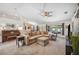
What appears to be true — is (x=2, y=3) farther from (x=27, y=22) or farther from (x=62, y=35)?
(x=62, y=35)

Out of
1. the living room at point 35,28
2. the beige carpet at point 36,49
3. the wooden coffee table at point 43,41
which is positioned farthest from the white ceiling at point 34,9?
the beige carpet at point 36,49

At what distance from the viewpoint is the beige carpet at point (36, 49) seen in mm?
2631

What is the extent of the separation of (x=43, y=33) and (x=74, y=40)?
57 cm

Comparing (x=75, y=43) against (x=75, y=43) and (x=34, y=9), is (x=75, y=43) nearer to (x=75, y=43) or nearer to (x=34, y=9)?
(x=75, y=43)

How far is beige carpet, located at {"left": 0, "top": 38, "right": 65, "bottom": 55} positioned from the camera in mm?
2631

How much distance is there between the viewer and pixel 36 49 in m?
2.64

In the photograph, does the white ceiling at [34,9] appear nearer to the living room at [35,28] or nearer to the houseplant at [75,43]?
the living room at [35,28]

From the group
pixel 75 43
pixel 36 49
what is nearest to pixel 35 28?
pixel 36 49

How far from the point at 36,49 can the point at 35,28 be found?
0.39m

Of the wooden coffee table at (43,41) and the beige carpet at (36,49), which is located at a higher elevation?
the wooden coffee table at (43,41)

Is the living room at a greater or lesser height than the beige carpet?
greater

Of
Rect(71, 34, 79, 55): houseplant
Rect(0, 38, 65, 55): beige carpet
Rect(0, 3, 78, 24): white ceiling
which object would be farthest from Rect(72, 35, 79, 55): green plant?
Rect(0, 3, 78, 24): white ceiling

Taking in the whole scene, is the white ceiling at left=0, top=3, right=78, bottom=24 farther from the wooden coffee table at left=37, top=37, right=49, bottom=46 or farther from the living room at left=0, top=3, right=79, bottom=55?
the wooden coffee table at left=37, top=37, right=49, bottom=46

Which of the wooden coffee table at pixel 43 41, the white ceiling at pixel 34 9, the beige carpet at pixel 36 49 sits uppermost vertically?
the white ceiling at pixel 34 9
